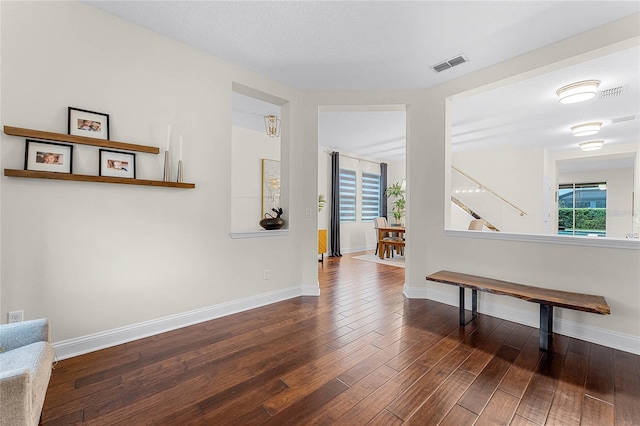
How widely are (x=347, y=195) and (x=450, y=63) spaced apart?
4.70m

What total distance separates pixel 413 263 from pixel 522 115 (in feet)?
10.6

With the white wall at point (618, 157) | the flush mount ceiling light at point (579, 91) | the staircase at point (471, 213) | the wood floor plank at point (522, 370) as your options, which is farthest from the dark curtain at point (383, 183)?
the wood floor plank at point (522, 370)

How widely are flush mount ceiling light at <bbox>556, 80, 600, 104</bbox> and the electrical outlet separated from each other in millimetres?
5879

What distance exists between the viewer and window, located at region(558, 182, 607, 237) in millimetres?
8781

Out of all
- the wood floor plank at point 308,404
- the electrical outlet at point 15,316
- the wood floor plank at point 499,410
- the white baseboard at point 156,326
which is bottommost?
the wood floor plank at point 308,404

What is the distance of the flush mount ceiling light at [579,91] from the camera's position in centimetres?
325

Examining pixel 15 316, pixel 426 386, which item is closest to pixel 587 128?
pixel 426 386

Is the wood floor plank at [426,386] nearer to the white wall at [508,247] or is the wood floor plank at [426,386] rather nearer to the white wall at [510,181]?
the white wall at [508,247]

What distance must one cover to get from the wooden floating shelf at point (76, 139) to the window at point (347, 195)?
5.30 metres

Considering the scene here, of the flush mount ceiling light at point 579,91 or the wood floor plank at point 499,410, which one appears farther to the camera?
the flush mount ceiling light at point 579,91

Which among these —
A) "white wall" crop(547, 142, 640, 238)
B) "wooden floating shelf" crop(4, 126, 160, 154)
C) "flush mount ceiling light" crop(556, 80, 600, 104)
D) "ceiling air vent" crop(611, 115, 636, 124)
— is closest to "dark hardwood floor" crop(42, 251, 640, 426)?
"wooden floating shelf" crop(4, 126, 160, 154)

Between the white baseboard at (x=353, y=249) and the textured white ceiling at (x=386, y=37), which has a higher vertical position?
the textured white ceiling at (x=386, y=37)

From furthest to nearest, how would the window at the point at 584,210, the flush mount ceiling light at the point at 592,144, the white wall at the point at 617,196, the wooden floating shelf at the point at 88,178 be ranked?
the window at the point at 584,210
the white wall at the point at 617,196
the flush mount ceiling light at the point at 592,144
the wooden floating shelf at the point at 88,178

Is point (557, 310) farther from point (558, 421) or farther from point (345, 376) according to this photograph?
point (345, 376)
